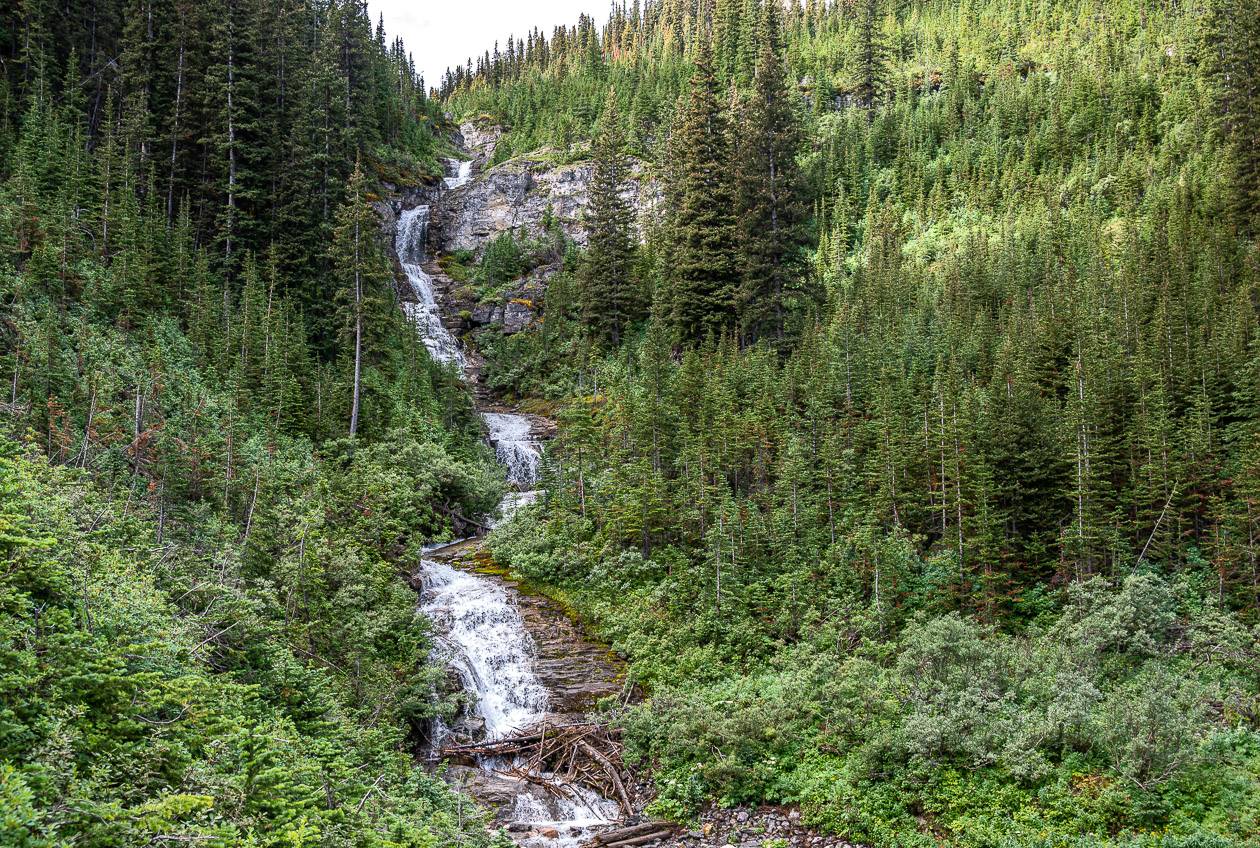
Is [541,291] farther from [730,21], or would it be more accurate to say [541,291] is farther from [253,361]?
[730,21]

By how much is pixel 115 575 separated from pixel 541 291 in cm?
5114

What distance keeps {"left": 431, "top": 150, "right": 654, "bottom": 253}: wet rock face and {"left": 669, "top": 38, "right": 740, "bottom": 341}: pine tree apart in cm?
2523

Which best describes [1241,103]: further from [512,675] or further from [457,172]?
[457,172]

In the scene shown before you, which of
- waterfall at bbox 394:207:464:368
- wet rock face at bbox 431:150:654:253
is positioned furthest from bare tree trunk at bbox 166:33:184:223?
wet rock face at bbox 431:150:654:253

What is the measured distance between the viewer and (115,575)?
1019 centimetres

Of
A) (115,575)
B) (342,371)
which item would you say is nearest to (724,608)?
(115,575)

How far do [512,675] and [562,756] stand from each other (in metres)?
3.95

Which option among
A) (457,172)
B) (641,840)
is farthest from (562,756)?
(457,172)

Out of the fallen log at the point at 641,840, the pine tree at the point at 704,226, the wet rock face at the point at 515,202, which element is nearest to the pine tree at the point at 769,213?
the pine tree at the point at 704,226

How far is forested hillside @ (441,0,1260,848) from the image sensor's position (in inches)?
575

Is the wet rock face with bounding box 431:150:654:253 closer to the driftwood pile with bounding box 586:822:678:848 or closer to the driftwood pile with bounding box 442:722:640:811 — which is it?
the driftwood pile with bounding box 442:722:640:811

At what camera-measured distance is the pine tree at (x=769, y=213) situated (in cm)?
3659

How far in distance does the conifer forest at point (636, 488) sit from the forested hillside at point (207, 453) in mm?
127

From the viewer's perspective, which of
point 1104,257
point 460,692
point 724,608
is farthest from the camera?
point 1104,257
